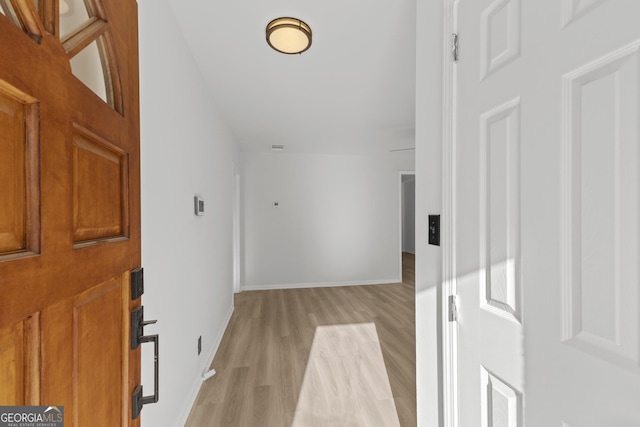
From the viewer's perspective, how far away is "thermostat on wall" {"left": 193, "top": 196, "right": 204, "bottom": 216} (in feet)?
6.61

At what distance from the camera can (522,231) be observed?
28.9 inches

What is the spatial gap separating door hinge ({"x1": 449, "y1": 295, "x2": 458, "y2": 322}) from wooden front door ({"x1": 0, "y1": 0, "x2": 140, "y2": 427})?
1050 mm

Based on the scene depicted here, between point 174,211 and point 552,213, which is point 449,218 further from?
point 174,211

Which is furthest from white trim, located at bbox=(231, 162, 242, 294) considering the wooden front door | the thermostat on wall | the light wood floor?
the wooden front door

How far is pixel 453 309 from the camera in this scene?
1030 millimetres

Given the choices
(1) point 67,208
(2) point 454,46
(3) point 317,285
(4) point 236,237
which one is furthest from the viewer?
(3) point 317,285

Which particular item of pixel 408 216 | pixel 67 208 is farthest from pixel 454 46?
pixel 408 216

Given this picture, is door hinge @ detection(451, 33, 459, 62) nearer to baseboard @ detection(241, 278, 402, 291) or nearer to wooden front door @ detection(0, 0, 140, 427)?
wooden front door @ detection(0, 0, 140, 427)

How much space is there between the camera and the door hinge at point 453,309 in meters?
1.02

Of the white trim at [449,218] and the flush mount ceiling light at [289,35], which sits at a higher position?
the flush mount ceiling light at [289,35]

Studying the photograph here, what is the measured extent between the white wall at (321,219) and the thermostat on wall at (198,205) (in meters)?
2.89

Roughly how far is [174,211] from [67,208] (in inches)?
44.3

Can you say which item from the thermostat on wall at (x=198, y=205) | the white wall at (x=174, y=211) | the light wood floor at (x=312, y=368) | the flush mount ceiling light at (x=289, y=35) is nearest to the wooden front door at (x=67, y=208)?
the white wall at (x=174, y=211)

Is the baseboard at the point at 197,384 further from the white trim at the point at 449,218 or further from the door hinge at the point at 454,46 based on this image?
the door hinge at the point at 454,46
